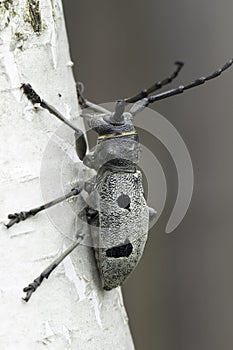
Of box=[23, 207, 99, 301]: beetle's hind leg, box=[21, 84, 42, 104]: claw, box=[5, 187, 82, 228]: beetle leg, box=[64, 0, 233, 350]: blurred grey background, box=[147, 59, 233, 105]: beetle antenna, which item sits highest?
box=[21, 84, 42, 104]: claw

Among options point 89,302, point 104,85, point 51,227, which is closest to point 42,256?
point 51,227

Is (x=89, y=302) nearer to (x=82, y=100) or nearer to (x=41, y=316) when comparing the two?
(x=41, y=316)

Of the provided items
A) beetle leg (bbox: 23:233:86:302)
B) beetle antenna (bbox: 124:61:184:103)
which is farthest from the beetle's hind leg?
beetle antenna (bbox: 124:61:184:103)

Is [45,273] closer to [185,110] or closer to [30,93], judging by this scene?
[30,93]

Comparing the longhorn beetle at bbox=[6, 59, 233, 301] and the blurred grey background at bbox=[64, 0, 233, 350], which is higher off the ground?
the longhorn beetle at bbox=[6, 59, 233, 301]

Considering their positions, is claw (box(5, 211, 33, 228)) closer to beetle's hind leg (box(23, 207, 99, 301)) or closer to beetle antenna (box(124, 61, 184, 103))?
beetle's hind leg (box(23, 207, 99, 301))

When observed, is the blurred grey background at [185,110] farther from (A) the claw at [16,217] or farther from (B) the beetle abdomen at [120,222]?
(A) the claw at [16,217]
